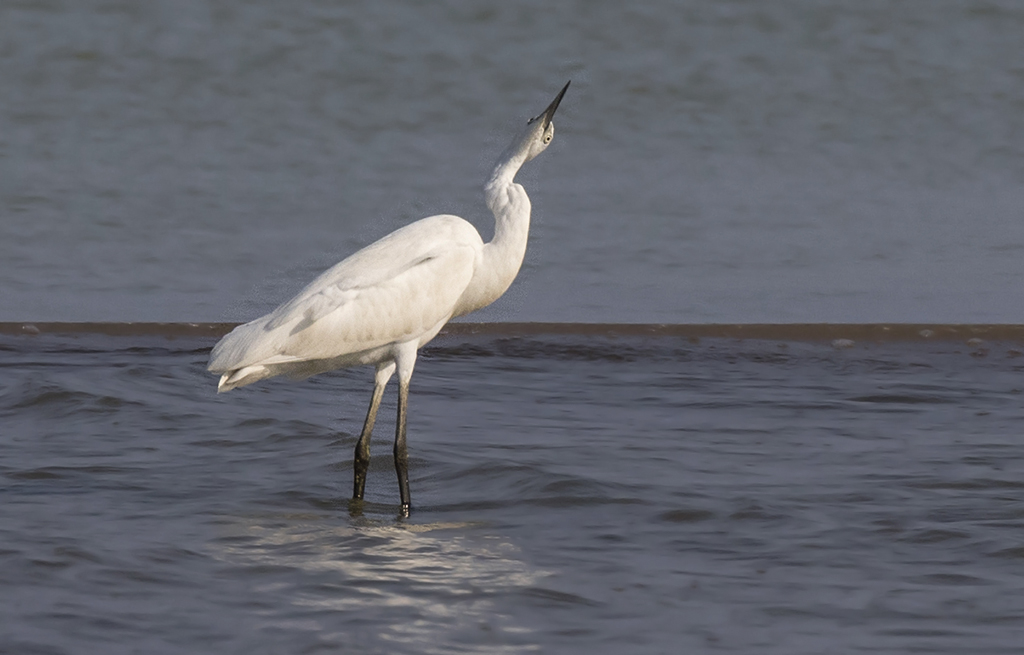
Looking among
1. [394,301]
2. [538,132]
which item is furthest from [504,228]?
[394,301]

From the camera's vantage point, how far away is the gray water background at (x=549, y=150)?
9828mm

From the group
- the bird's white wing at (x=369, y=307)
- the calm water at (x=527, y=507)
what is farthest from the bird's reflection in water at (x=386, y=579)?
the bird's white wing at (x=369, y=307)

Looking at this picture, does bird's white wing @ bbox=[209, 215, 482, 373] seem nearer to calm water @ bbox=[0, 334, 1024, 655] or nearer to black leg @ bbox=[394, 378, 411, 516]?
black leg @ bbox=[394, 378, 411, 516]

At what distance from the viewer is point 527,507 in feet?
17.9

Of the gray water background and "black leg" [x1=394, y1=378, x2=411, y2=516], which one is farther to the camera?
the gray water background

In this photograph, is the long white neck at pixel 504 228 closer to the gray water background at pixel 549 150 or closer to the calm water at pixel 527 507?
the calm water at pixel 527 507

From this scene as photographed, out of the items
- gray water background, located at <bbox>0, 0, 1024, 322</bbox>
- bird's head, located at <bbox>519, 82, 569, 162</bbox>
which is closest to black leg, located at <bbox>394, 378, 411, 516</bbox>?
bird's head, located at <bbox>519, 82, 569, 162</bbox>

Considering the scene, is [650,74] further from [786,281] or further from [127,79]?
[786,281]

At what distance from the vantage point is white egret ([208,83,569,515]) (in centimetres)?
557

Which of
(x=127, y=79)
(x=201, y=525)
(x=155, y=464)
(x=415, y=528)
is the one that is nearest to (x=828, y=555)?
(x=415, y=528)

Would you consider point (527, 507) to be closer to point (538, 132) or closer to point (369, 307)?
point (369, 307)

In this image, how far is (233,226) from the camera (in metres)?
11.0

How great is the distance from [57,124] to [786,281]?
7310mm

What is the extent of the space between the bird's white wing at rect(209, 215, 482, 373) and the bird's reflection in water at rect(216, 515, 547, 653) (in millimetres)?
634
